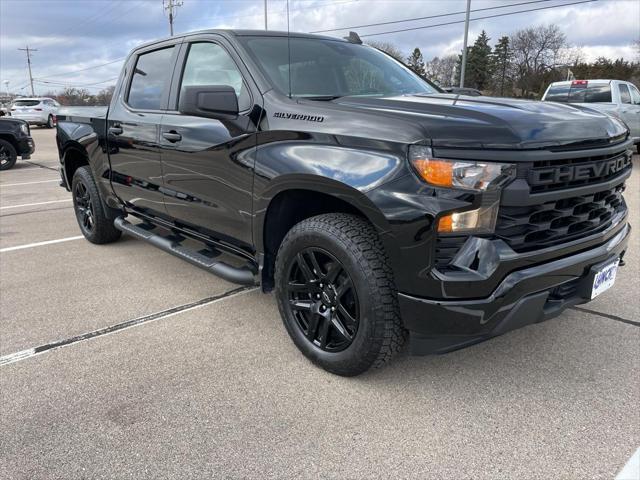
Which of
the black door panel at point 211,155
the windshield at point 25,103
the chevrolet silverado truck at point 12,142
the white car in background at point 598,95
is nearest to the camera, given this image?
the black door panel at point 211,155

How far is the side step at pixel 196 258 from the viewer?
3.20 meters

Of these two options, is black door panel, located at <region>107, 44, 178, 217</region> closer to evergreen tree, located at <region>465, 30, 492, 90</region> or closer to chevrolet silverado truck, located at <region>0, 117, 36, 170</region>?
chevrolet silverado truck, located at <region>0, 117, 36, 170</region>

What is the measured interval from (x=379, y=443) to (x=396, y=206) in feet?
3.44

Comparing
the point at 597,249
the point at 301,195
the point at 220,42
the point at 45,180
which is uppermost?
the point at 220,42

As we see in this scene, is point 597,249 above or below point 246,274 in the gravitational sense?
above

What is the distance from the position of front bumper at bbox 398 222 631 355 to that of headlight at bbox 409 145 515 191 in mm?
411

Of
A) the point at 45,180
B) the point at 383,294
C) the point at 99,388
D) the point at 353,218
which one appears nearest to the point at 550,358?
the point at 383,294

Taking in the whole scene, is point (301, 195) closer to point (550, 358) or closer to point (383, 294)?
point (383, 294)

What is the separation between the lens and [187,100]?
292 cm

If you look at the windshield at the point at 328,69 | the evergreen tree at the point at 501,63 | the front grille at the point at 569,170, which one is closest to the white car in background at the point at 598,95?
the windshield at the point at 328,69

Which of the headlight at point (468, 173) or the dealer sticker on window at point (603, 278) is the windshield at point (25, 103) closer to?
the headlight at point (468, 173)

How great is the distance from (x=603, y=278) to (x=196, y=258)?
2487mm

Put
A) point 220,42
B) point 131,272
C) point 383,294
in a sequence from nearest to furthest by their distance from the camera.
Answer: point 383,294 → point 220,42 → point 131,272

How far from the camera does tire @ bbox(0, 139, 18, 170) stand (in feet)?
41.2
